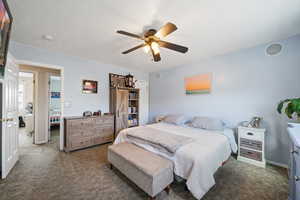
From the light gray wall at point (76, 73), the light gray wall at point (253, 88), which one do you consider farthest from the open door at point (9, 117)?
the light gray wall at point (253, 88)

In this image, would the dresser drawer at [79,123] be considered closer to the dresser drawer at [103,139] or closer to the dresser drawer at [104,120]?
the dresser drawer at [104,120]

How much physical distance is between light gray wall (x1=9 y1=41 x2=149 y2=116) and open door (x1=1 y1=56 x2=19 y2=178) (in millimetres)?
555

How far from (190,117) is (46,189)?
11.5 ft

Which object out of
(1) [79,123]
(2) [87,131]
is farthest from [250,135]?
(1) [79,123]

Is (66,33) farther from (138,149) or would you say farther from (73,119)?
(138,149)

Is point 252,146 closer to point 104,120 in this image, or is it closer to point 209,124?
point 209,124

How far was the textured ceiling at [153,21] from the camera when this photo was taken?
5.04 ft

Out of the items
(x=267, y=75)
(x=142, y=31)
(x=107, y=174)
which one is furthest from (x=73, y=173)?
(x=267, y=75)

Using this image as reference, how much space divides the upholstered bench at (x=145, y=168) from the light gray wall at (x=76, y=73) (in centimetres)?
206

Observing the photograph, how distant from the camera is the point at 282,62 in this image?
93.0 inches

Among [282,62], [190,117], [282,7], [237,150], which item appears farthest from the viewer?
[190,117]

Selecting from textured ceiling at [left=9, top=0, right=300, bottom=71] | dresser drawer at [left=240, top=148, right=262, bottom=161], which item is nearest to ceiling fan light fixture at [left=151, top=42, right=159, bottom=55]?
textured ceiling at [left=9, top=0, right=300, bottom=71]

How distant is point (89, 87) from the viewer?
357 cm

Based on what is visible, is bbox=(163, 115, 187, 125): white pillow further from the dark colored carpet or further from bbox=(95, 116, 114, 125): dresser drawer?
bbox=(95, 116, 114, 125): dresser drawer
